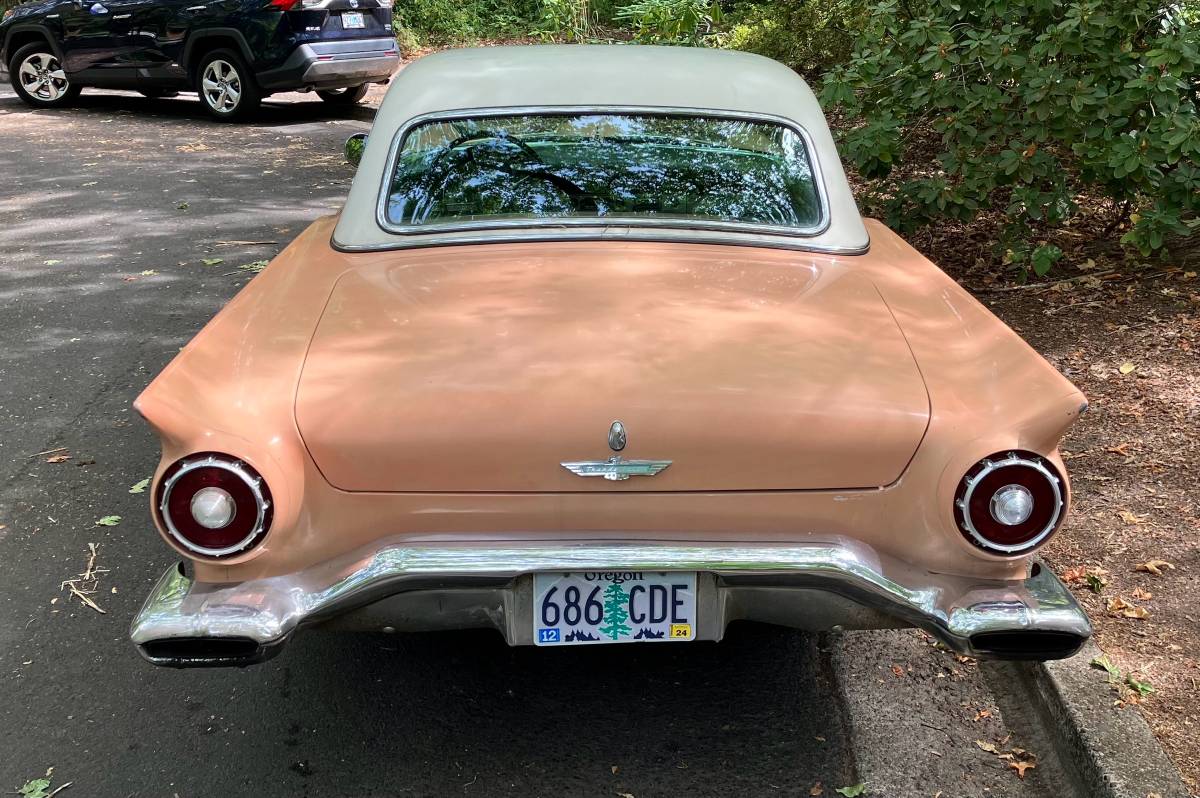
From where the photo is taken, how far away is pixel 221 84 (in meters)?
12.2

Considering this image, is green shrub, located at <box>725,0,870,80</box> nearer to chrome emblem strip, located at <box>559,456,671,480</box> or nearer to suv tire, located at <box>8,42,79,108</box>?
suv tire, located at <box>8,42,79,108</box>

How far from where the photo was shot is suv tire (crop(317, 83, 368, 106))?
43.4 ft

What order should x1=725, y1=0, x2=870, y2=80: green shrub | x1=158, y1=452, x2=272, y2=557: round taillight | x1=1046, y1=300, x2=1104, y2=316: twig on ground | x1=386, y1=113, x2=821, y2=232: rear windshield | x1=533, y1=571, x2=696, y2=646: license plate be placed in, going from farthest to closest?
x1=725, y1=0, x2=870, y2=80: green shrub → x1=1046, y1=300, x2=1104, y2=316: twig on ground → x1=386, y1=113, x2=821, y2=232: rear windshield → x1=533, y1=571, x2=696, y2=646: license plate → x1=158, y1=452, x2=272, y2=557: round taillight

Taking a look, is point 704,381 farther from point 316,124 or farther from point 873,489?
point 316,124

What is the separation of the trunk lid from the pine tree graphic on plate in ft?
0.86

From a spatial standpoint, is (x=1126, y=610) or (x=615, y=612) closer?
(x=615, y=612)

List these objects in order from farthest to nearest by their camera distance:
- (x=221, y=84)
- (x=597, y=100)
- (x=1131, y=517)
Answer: (x=221, y=84) < (x=1131, y=517) < (x=597, y=100)

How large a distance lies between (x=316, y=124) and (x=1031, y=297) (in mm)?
8604

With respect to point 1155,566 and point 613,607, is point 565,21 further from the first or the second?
point 613,607

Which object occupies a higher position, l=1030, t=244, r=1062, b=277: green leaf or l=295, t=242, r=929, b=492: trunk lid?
l=295, t=242, r=929, b=492: trunk lid

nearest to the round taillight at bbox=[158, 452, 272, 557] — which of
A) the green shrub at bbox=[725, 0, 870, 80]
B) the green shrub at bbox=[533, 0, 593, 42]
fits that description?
the green shrub at bbox=[725, 0, 870, 80]

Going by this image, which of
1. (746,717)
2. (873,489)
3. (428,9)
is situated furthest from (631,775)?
(428,9)

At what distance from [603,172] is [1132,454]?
2.41m

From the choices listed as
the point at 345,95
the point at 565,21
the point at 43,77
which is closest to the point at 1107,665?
the point at 345,95
